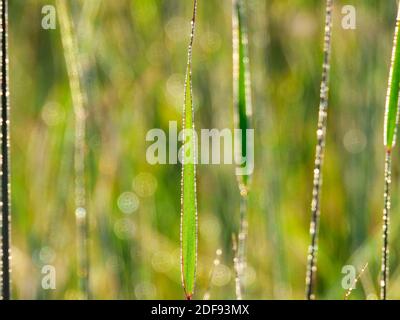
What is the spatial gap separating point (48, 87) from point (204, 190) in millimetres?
378

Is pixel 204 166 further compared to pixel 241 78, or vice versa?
pixel 204 166

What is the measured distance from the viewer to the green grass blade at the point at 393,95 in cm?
62

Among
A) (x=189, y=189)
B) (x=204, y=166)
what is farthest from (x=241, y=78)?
(x=204, y=166)

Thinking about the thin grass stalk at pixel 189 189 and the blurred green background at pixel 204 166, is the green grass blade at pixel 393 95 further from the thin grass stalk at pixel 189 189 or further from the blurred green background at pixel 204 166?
the blurred green background at pixel 204 166

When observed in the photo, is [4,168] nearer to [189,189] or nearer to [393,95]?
[189,189]

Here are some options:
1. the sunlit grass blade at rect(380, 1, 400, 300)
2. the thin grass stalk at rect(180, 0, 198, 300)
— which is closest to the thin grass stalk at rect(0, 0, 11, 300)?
the thin grass stalk at rect(180, 0, 198, 300)

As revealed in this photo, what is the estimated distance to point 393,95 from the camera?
0.63 m

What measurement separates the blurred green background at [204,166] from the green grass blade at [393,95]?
1.11 ft

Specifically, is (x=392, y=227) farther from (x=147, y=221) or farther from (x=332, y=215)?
(x=147, y=221)

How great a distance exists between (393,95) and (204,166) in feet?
2.01

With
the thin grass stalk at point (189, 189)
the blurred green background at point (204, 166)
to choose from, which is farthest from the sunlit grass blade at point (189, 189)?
the blurred green background at point (204, 166)

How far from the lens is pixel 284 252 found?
39.9 inches

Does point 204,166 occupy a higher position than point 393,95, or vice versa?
point 393,95
